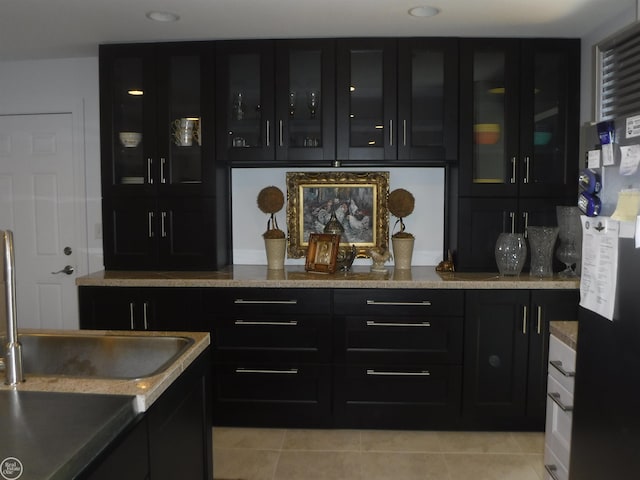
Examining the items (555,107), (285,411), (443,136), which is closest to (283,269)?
(285,411)

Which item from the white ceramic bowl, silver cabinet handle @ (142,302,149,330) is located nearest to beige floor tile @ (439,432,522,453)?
silver cabinet handle @ (142,302,149,330)

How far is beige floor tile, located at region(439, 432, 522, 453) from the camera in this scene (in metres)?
2.84

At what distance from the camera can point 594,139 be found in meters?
1.40

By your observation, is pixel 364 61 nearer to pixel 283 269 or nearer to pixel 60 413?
pixel 283 269

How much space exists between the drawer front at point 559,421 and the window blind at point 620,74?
1.03 metres

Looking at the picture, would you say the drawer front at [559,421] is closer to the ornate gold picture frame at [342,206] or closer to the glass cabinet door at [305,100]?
the ornate gold picture frame at [342,206]

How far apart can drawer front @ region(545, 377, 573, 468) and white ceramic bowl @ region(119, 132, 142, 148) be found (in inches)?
109

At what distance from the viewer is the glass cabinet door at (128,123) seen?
3.27m

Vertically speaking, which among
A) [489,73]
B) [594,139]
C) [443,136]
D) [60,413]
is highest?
[489,73]

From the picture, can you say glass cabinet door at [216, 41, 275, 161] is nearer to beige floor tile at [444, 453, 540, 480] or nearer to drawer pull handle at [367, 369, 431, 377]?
drawer pull handle at [367, 369, 431, 377]

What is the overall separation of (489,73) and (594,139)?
1.95 metres

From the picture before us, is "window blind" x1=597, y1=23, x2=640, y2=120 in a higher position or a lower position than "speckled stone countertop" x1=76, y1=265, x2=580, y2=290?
higher

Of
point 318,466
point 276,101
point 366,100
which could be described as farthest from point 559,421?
point 276,101
